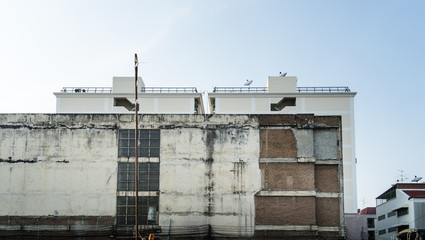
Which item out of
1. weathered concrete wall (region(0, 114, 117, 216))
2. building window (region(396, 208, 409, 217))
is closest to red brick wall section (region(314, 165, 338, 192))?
weathered concrete wall (region(0, 114, 117, 216))

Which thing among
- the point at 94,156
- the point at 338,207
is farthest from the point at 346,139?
the point at 94,156

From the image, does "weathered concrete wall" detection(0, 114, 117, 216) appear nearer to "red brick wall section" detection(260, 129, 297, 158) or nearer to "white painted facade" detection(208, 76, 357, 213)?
"red brick wall section" detection(260, 129, 297, 158)

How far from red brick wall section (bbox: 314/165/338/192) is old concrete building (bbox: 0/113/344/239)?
0.21ft

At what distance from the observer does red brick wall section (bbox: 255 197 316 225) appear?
3055 centimetres

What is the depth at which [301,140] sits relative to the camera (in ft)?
104

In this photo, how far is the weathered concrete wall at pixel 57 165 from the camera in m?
31.0

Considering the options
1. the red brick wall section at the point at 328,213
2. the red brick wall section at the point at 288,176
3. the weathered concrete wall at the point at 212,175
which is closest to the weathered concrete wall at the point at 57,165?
the weathered concrete wall at the point at 212,175

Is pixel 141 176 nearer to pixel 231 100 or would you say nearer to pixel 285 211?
pixel 285 211

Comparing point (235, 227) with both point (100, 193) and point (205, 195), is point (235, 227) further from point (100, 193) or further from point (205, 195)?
point (100, 193)

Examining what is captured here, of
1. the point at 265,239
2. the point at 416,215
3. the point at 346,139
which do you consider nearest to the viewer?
the point at 265,239

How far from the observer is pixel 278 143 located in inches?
1246

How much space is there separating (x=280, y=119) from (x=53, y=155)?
14.6 metres

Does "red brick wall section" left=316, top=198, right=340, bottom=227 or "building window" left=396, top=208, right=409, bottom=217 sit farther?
"building window" left=396, top=208, right=409, bottom=217

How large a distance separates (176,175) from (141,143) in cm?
303
